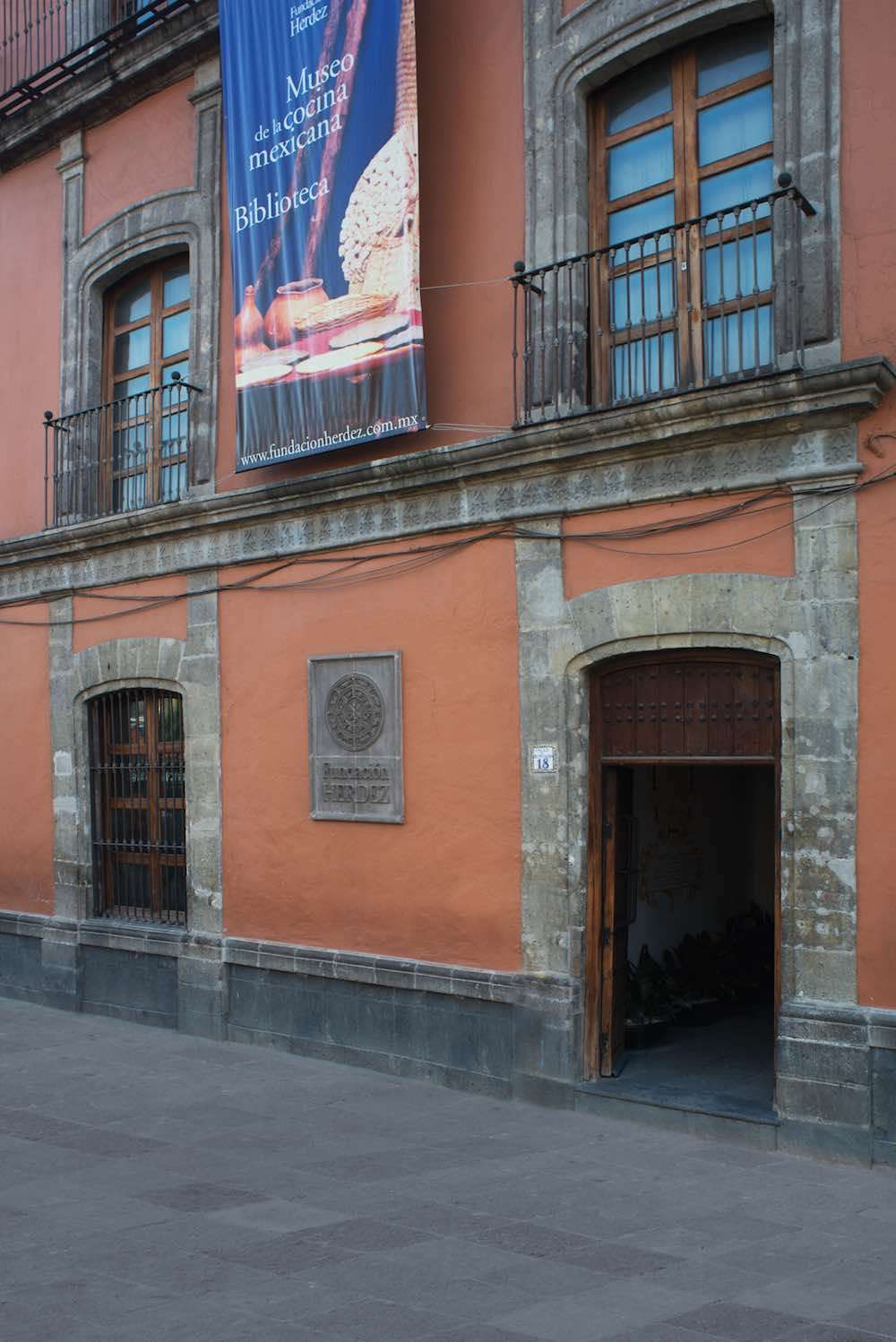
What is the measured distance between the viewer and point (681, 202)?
832 centimetres

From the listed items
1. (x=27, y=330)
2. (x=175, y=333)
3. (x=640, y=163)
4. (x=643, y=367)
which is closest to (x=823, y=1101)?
(x=643, y=367)

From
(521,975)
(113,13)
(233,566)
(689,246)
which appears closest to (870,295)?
(689,246)

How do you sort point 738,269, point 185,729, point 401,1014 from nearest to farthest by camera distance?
point 738,269 < point 401,1014 < point 185,729

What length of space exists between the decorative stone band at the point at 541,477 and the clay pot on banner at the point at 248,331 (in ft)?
3.48

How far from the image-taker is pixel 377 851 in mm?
9602

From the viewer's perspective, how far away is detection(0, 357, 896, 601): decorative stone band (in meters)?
7.30

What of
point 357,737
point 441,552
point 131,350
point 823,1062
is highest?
point 131,350

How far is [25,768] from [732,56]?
8.76 m

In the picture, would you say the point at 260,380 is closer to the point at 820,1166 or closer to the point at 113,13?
the point at 113,13

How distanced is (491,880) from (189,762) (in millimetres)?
3342

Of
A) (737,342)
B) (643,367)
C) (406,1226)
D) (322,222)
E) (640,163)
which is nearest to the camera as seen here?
(406,1226)

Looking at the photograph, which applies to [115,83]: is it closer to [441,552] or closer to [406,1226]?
[441,552]

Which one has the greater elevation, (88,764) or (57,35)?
(57,35)

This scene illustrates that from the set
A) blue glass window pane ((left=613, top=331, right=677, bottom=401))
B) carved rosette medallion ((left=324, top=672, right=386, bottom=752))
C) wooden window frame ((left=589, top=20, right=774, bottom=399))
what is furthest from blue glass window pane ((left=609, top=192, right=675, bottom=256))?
carved rosette medallion ((left=324, top=672, right=386, bottom=752))
